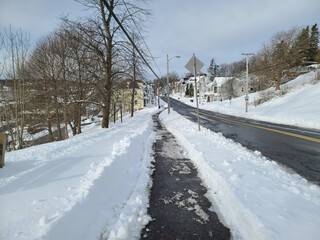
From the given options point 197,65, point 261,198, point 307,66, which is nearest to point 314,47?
point 307,66

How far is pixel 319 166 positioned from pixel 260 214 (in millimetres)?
3285

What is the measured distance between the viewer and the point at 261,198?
2645 mm

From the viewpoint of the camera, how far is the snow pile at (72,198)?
1961mm

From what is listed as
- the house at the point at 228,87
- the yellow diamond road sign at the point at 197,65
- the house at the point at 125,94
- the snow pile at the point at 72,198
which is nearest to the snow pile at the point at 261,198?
the snow pile at the point at 72,198

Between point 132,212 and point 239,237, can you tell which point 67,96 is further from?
point 239,237

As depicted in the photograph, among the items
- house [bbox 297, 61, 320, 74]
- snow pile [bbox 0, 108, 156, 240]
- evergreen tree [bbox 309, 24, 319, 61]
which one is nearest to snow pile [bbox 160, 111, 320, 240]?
snow pile [bbox 0, 108, 156, 240]

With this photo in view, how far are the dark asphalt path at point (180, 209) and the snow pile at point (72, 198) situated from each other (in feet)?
0.66

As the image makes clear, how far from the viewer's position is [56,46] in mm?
13828

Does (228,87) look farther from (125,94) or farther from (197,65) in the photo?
(197,65)

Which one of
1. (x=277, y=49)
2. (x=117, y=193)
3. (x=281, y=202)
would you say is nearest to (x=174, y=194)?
(x=117, y=193)

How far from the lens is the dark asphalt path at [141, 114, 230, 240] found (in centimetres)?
221

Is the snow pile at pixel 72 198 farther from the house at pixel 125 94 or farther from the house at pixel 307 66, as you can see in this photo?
the house at pixel 307 66

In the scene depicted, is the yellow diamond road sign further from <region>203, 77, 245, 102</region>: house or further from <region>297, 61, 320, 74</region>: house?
<region>203, 77, 245, 102</region>: house

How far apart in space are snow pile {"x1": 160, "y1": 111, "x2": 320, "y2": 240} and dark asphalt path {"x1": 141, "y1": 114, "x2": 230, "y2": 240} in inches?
7.7
